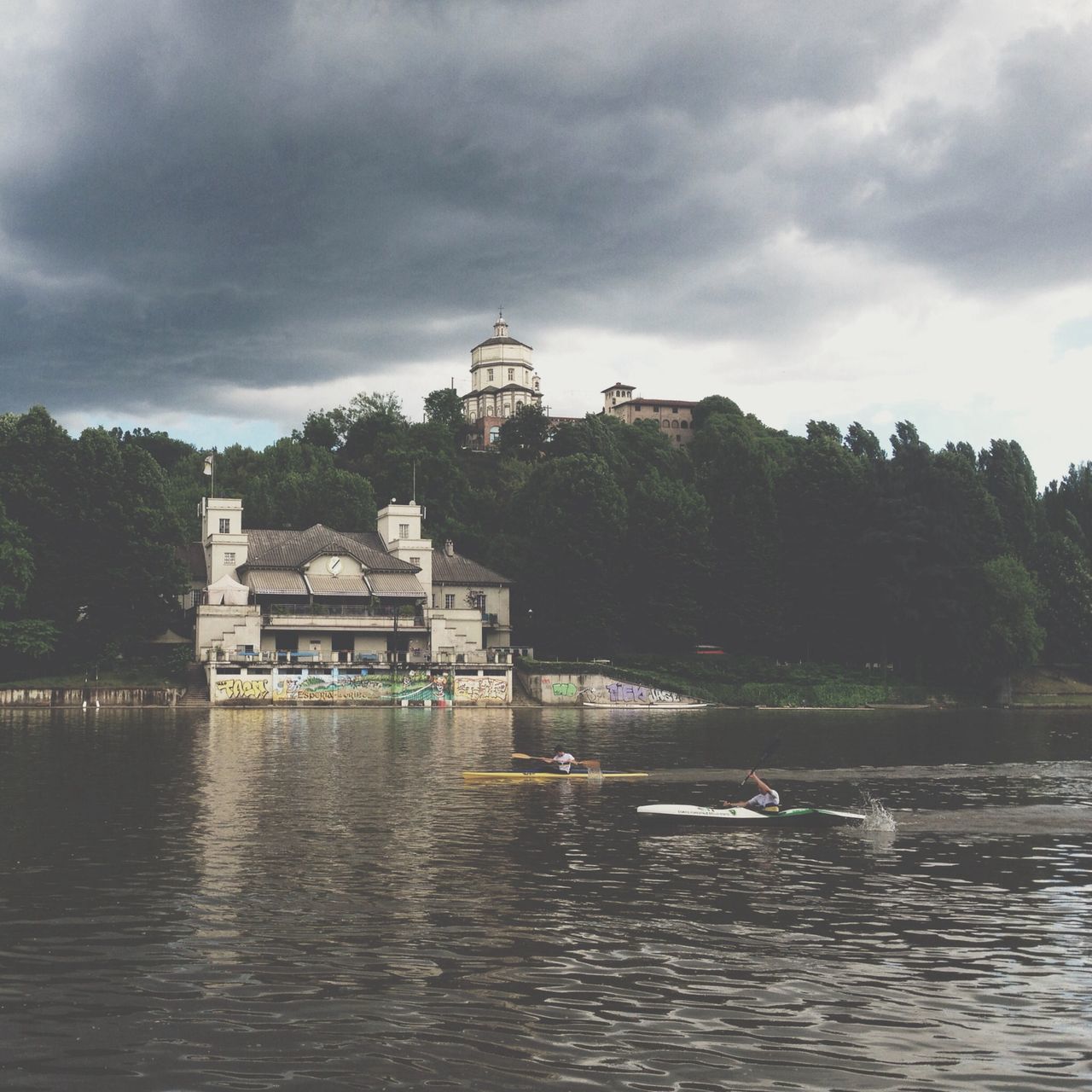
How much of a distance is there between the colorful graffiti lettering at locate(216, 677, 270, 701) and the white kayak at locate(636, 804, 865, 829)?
70941 mm

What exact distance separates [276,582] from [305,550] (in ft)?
17.3

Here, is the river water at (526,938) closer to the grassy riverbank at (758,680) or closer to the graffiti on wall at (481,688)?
the graffiti on wall at (481,688)

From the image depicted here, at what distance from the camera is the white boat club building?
344 ft

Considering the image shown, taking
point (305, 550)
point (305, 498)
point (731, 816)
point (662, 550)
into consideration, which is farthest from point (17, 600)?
point (731, 816)

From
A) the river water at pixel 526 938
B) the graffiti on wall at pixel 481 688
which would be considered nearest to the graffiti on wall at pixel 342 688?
the graffiti on wall at pixel 481 688

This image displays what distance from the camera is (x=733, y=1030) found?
1786cm

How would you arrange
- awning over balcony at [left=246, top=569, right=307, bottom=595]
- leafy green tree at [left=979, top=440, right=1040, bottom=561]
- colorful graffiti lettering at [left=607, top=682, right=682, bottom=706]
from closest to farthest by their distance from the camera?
awning over balcony at [left=246, top=569, right=307, bottom=595]
colorful graffiti lettering at [left=607, top=682, right=682, bottom=706]
leafy green tree at [left=979, top=440, right=1040, bottom=561]

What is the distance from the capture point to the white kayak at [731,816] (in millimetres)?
37125

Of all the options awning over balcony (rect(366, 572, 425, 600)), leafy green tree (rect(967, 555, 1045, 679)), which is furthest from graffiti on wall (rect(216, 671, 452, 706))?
leafy green tree (rect(967, 555, 1045, 679))

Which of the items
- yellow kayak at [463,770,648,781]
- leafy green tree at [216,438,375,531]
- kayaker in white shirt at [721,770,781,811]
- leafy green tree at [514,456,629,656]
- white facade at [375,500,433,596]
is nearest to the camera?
kayaker in white shirt at [721,770,781,811]

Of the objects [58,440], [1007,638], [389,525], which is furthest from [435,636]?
[1007,638]

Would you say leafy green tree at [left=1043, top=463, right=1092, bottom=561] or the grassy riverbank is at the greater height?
leafy green tree at [left=1043, top=463, right=1092, bottom=561]

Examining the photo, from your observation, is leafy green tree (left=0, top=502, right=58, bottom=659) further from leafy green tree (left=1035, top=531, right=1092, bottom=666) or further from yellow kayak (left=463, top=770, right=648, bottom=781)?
leafy green tree (left=1035, top=531, right=1092, bottom=666)

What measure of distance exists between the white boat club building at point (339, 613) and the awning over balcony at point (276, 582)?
10cm
